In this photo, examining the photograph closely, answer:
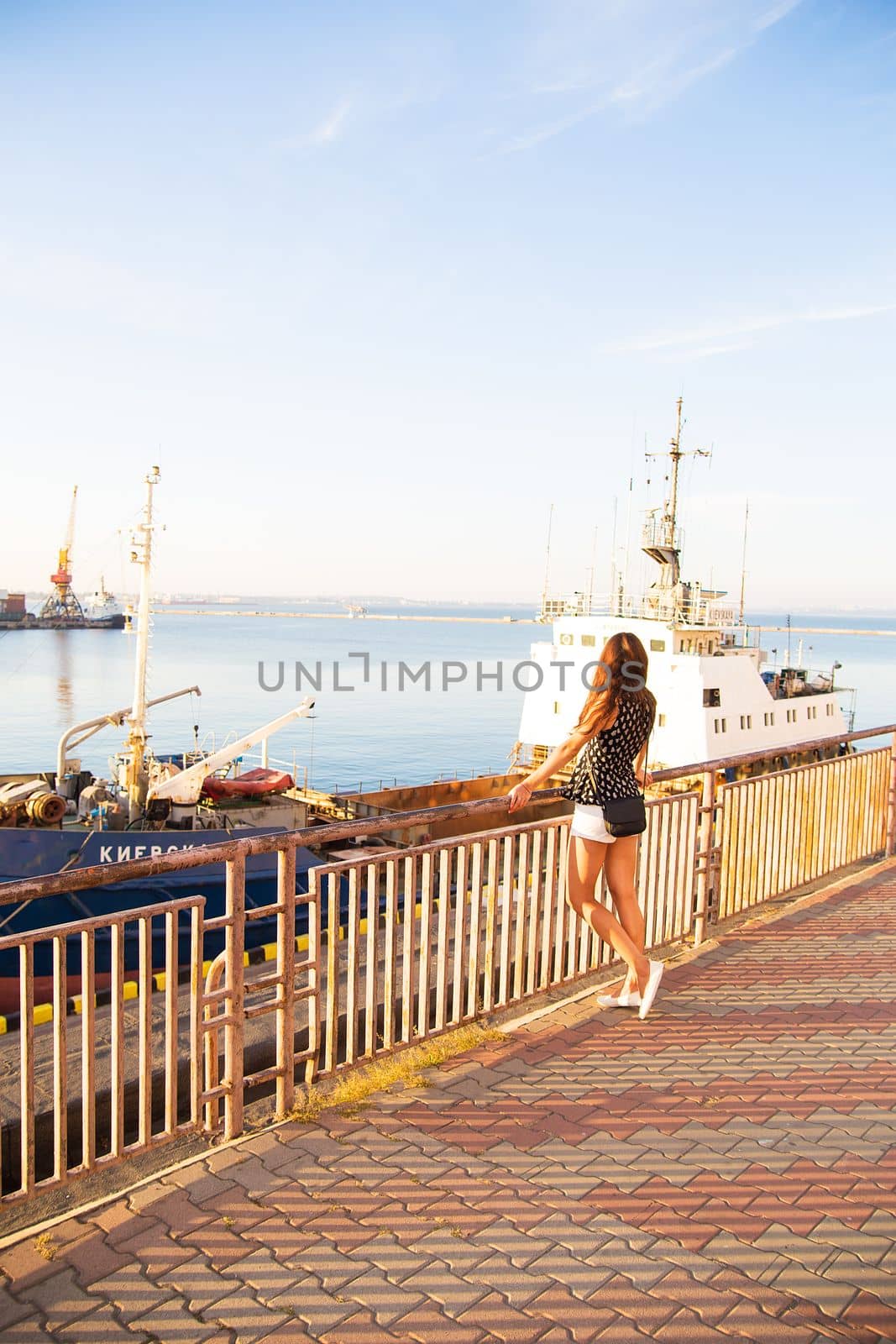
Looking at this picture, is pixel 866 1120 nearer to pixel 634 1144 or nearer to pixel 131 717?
pixel 634 1144

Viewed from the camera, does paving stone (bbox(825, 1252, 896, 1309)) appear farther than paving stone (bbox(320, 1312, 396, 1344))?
Yes

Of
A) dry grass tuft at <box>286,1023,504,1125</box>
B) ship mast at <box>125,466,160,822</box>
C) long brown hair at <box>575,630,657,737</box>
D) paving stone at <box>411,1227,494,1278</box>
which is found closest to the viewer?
paving stone at <box>411,1227,494,1278</box>

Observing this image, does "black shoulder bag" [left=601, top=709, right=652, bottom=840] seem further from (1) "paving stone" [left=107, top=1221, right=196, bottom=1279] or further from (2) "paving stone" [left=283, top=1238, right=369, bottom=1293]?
(1) "paving stone" [left=107, top=1221, right=196, bottom=1279]

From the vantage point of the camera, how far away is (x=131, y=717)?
14648mm

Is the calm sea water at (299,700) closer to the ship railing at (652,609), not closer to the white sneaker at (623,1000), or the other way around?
the ship railing at (652,609)

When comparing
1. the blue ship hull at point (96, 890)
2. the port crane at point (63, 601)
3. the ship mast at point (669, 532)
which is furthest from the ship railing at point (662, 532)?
the port crane at point (63, 601)

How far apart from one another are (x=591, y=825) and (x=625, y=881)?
1.35 ft

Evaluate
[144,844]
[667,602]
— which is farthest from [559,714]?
[144,844]

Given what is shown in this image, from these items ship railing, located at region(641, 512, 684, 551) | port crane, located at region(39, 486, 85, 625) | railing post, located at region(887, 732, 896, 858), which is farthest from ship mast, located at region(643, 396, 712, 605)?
port crane, located at region(39, 486, 85, 625)

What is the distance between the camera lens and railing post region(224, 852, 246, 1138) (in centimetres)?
350

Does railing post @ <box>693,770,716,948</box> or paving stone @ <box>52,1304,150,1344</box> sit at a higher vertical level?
railing post @ <box>693,770,716,948</box>

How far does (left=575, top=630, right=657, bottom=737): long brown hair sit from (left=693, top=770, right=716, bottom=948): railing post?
65.6 inches

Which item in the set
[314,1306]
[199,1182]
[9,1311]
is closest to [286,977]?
[199,1182]

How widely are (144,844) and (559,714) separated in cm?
1267
